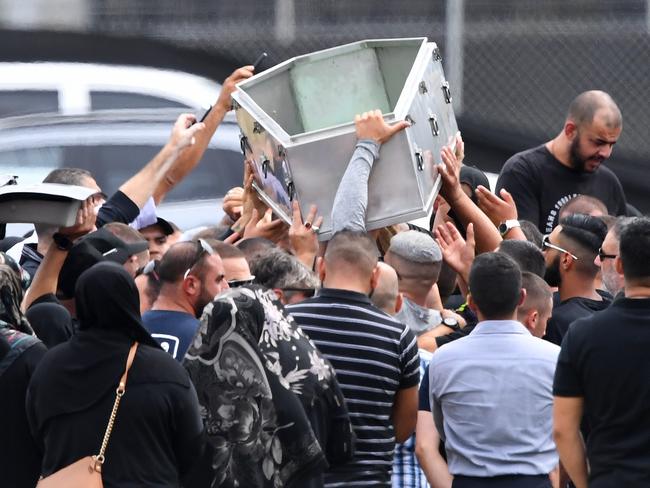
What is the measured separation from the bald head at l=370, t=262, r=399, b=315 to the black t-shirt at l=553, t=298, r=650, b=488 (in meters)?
0.93

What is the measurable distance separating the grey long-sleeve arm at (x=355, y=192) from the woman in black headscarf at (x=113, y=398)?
133cm

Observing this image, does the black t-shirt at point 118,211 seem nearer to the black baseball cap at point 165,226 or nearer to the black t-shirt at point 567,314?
the black baseball cap at point 165,226

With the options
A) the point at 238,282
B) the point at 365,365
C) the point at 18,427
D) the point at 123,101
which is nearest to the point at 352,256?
the point at 365,365

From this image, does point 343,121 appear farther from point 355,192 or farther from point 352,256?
point 352,256

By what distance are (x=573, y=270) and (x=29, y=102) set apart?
475 cm

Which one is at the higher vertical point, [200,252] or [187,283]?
[200,252]

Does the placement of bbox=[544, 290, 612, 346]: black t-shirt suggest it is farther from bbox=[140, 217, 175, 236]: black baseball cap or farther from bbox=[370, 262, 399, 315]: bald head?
bbox=[140, 217, 175, 236]: black baseball cap

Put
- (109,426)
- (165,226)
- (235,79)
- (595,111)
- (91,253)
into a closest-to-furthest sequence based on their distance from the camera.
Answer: (109,426), (91,253), (235,79), (165,226), (595,111)

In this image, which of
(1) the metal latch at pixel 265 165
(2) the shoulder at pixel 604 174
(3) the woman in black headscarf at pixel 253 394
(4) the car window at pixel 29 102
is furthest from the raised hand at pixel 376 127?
(4) the car window at pixel 29 102

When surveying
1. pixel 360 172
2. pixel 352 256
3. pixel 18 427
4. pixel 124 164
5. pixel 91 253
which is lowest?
pixel 124 164

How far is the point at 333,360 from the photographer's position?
569cm

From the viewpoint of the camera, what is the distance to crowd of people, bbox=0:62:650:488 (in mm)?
5199

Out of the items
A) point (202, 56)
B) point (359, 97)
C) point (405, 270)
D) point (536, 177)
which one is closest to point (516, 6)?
point (202, 56)

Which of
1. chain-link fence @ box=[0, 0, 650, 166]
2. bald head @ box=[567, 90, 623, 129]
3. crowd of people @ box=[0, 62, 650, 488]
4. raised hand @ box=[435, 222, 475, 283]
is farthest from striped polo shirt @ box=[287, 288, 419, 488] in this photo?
chain-link fence @ box=[0, 0, 650, 166]
